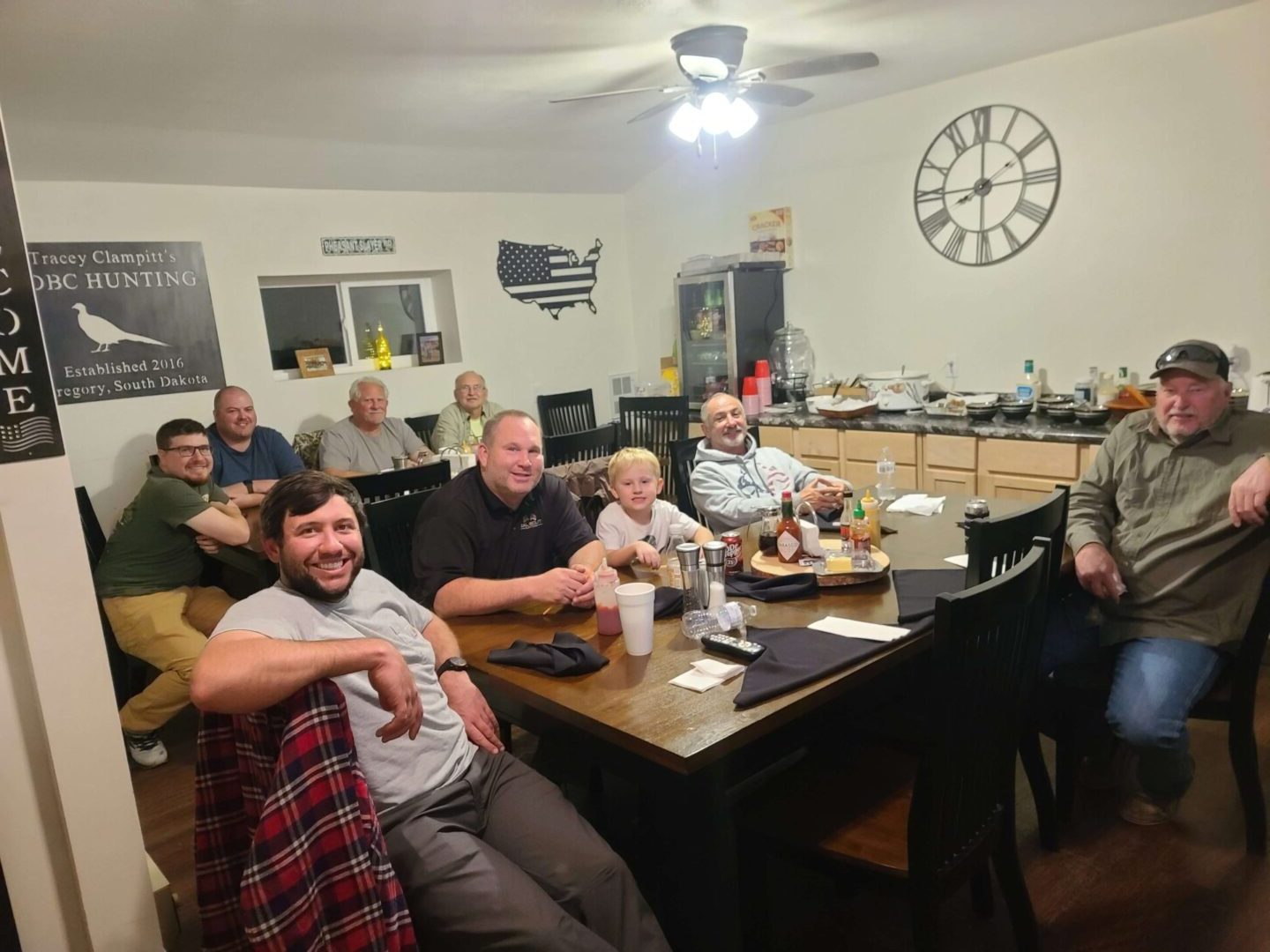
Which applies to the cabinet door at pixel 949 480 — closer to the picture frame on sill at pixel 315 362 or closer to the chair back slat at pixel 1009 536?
the chair back slat at pixel 1009 536

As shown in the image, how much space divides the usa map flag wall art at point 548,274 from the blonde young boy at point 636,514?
3.15 meters

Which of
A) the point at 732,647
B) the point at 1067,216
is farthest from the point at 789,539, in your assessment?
the point at 1067,216

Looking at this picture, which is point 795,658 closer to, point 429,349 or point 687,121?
point 687,121

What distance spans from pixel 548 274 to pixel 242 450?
2332mm

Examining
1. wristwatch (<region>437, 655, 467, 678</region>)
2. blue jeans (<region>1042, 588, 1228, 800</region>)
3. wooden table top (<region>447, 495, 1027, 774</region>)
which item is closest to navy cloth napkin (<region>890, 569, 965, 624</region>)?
wooden table top (<region>447, 495, 1027, 774</region>)

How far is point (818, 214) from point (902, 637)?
3.68 m

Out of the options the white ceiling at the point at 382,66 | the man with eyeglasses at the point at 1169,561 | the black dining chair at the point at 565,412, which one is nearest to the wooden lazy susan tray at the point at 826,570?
the man with eyeglasses at the point at 1169,561

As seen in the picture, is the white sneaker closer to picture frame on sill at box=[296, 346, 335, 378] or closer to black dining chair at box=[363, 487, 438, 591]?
black dining chair at box=[363, 487, 438, 591]

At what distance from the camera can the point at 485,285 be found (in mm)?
5277

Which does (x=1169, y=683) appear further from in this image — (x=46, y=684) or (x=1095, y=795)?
(x=46, y=684)

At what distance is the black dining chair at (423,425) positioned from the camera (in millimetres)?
4992

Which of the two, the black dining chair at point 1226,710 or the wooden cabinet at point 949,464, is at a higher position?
the wooden cabinet at point 949,464

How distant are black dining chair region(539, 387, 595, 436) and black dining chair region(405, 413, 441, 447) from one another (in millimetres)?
742

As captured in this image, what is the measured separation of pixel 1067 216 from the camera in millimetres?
3943
